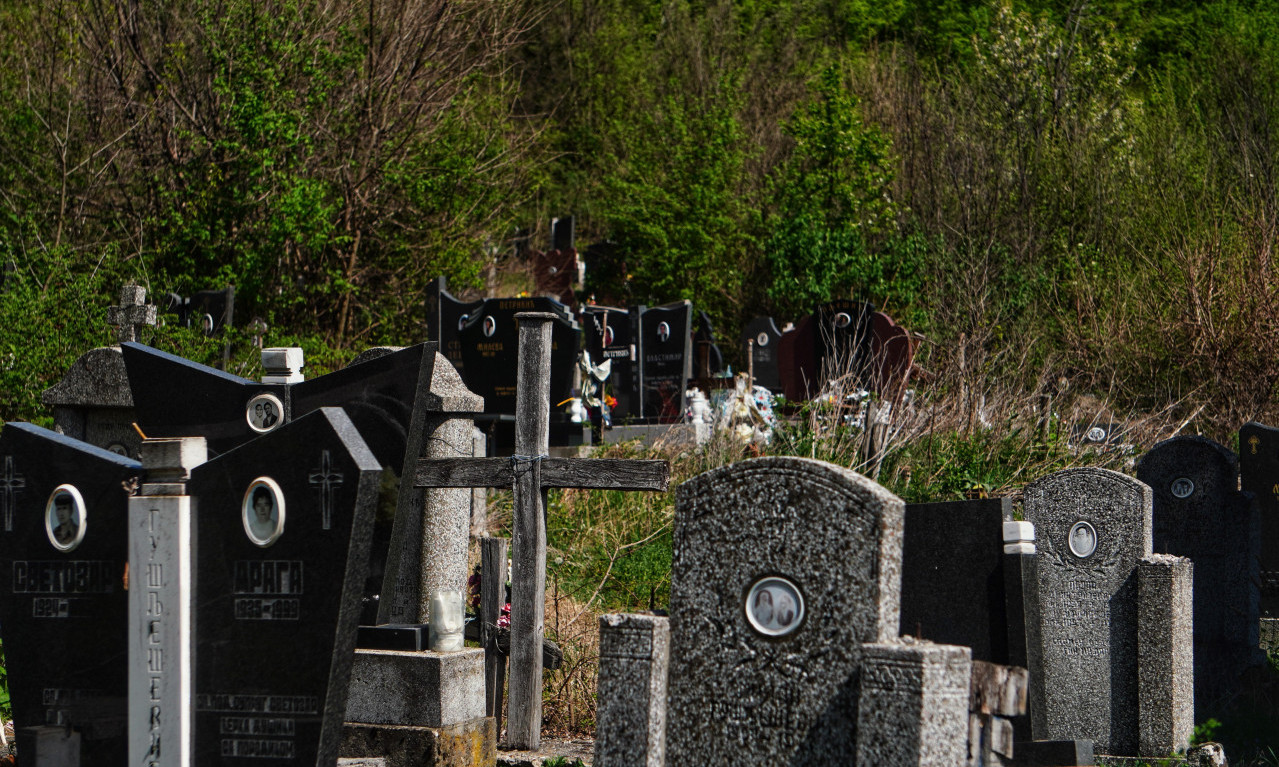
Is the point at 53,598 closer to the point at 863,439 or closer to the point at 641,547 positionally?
the point at 641,547

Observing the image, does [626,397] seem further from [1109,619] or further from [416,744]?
[416,744]

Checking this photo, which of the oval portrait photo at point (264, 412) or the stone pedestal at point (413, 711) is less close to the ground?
the oval portrait photo at point (264, 412)

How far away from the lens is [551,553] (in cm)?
953

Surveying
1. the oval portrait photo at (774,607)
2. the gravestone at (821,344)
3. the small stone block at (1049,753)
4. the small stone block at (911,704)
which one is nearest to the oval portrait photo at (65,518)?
the oval portrait photo at (774,607)

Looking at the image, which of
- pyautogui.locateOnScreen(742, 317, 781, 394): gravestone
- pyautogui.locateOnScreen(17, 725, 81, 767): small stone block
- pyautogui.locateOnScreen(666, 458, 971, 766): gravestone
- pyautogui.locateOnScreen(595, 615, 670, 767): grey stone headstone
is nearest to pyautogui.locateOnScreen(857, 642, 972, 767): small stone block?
pyautogui.locateOnScreen(666, 458, 971, 766): gravestone

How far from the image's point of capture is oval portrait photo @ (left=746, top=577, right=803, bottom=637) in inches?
158

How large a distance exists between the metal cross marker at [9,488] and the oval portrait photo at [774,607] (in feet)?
9.67

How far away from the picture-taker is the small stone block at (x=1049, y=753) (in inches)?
223

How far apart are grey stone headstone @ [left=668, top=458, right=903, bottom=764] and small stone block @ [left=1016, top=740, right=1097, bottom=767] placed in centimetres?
211

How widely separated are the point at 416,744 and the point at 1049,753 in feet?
9.22

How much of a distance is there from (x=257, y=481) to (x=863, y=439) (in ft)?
23.5

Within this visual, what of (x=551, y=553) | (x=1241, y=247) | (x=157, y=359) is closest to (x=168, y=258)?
(x=551, y=553)

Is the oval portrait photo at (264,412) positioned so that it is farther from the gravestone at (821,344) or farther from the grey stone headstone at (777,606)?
the gravestone at (821,344)

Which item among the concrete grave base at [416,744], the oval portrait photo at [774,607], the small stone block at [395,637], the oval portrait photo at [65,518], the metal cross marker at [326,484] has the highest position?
the metal cross marker at [326,484]
